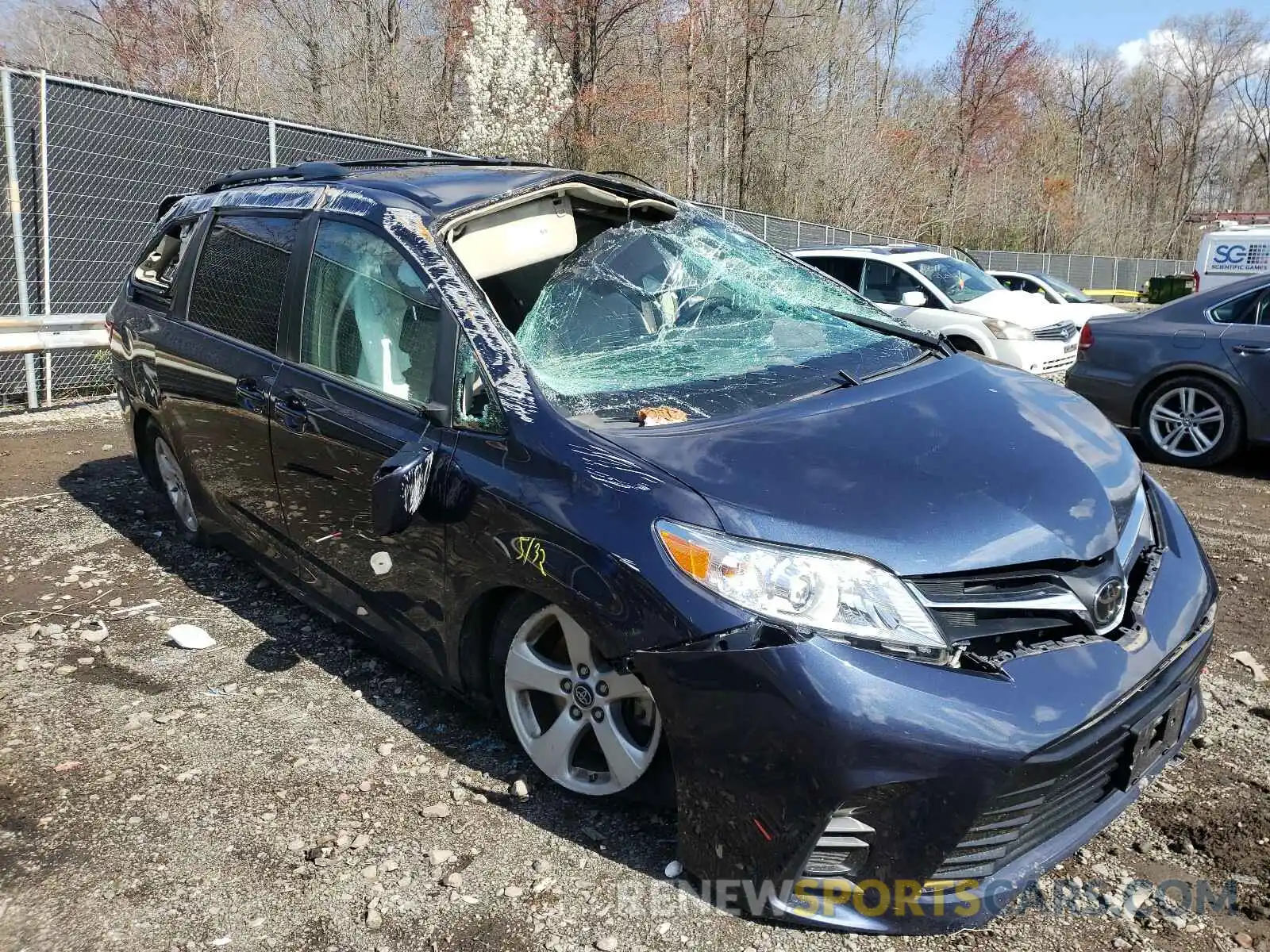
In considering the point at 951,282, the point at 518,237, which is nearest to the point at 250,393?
the point at 518,237

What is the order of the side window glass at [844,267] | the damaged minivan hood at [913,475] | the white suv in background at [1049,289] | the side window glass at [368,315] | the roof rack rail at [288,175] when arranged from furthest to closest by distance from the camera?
the white suv in background at [1049,289] < the side window glass at [844,267] < the roof rack rail at [288,175] < the side window glass at [368,315] < the damaged minivan hood at [913,475]

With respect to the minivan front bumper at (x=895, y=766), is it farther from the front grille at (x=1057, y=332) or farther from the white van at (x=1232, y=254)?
the white van at (x=1232, y=254)

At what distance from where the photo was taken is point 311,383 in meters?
3.43

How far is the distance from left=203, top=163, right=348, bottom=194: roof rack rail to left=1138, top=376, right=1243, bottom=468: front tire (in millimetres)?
6252

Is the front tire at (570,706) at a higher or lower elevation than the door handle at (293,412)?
lower

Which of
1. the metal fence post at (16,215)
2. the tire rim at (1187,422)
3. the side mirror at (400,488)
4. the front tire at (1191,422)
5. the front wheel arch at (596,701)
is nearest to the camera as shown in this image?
the front wheel arch at (596,701)

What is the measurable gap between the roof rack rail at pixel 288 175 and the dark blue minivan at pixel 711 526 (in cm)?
4

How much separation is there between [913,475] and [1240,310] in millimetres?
6154

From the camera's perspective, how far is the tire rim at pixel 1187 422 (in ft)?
23.3

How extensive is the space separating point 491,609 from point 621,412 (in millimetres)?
692

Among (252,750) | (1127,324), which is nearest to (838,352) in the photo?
(252,750)

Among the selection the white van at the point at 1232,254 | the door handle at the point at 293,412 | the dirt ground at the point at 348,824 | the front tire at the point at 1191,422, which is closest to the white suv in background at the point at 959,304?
the front tire at the point at 1191,422

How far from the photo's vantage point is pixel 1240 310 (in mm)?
7090

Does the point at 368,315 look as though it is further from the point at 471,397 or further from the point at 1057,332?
the point at 1057,332
